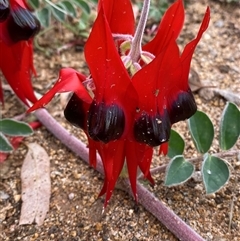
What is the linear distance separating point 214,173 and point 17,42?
0.64m

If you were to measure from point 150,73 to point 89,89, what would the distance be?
6.0 inches

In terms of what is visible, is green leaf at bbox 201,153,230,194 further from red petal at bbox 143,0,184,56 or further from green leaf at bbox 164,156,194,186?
red petal at bbox 143,0,184,56

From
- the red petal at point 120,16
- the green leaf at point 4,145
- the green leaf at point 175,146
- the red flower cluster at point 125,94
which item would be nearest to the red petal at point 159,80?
the red flower cluster at point 125,94

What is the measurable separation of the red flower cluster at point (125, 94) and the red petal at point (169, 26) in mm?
88

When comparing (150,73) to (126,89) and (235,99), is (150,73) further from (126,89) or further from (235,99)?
(235,99)

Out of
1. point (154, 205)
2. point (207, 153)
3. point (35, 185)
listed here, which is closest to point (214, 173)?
point (207, 153)

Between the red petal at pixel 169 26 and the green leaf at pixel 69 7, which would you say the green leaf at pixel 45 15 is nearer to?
the green leaf at pixel 69 7

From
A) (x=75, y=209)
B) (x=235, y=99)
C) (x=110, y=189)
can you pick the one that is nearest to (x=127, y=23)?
(x=110, y=189)

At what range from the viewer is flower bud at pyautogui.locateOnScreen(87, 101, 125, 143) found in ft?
3.65

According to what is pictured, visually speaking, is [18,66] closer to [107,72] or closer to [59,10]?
[59,10]

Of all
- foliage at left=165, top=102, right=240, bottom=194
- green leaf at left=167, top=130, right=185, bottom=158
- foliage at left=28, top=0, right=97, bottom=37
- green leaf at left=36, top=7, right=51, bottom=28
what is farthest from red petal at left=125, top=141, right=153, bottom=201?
green leaf at left=36, top=7, right=51, bottom=28

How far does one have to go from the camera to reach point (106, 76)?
110cm

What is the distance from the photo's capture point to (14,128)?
5.36 feet

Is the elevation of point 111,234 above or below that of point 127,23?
below
